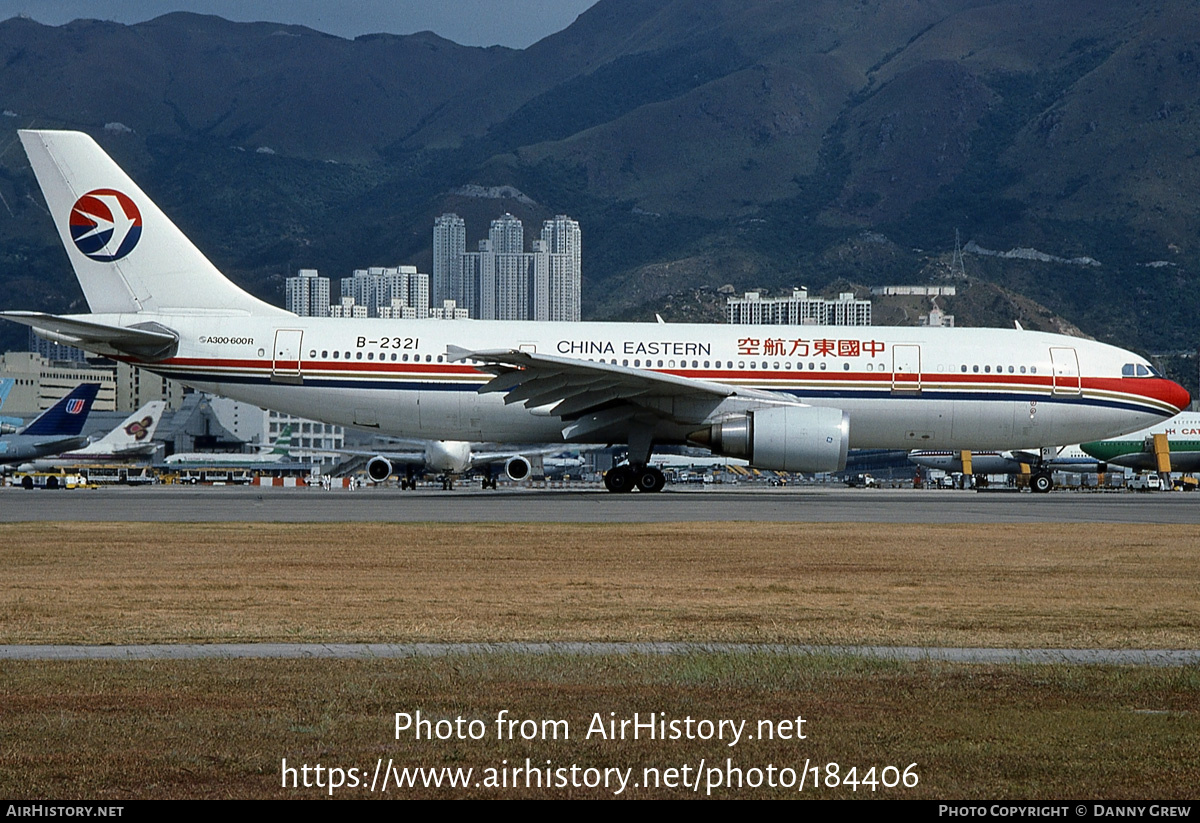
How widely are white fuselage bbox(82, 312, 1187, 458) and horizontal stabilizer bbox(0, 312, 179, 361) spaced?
337 millimetres

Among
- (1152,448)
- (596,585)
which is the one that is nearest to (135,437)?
(1152,448)

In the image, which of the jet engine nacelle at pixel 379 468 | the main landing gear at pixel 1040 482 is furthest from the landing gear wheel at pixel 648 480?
the jet engine nacelle at pixel 379 468

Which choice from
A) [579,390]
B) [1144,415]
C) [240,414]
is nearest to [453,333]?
[579,390]

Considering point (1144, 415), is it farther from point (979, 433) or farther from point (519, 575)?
point (519, 575)

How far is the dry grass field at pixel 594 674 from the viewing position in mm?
6934

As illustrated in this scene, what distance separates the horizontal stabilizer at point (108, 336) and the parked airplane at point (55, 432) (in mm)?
32031

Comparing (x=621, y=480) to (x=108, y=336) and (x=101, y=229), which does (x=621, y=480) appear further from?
(x=101, y=229)

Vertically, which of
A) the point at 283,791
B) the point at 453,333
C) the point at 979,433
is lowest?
the point at 283,791

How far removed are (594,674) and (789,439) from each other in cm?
2173

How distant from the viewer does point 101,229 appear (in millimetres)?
33375

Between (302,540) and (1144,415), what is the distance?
22486 mm

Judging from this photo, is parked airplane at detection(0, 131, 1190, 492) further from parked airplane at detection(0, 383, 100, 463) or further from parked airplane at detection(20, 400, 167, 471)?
parked airplane at detection(20, 400, 167, 471)

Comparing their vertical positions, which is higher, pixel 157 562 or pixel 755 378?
pixel 755 378

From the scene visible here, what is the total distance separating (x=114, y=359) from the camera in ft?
106
